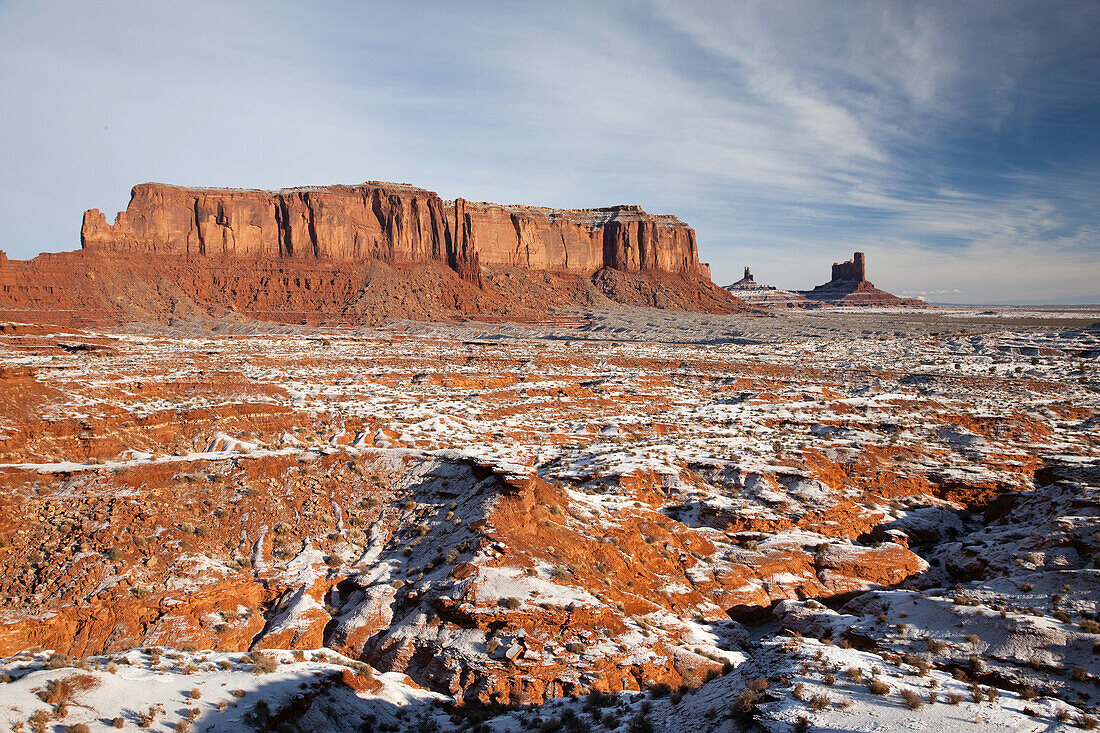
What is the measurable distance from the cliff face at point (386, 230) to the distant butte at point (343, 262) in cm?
20

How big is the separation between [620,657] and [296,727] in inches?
194

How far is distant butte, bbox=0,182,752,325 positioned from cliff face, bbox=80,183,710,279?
20cm

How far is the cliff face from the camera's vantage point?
87.9 metres

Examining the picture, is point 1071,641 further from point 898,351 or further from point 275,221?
point 275,221

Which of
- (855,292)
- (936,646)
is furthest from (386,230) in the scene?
(855,292)

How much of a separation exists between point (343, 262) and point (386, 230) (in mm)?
9450

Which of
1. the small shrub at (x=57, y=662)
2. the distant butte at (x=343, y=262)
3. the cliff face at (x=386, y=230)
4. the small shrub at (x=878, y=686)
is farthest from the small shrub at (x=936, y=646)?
the cliff face at (x=386, y=230)

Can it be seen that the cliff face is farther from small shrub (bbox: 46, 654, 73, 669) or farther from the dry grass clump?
the dry grass clump

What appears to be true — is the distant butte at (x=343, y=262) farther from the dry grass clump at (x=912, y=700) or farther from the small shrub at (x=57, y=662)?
the dry grass clump at (x=912, y=700)

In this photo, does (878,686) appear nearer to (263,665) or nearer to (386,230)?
(263,665)

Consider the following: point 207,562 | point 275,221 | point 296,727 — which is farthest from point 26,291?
point 296,727

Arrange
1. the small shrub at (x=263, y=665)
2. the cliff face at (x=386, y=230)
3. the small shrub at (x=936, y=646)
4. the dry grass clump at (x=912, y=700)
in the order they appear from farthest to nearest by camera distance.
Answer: the cliff face at (x=386, y=230), the small shrub at (x=936, y=646), the small shrub at (x=263, y=665), the dry grass clump at (x=912, y=700)

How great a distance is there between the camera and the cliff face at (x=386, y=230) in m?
87.9

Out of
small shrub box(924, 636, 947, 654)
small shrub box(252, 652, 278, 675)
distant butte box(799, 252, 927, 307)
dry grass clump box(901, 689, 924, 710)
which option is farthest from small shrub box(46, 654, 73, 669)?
distant butte box(799, 252, 927, 307)
